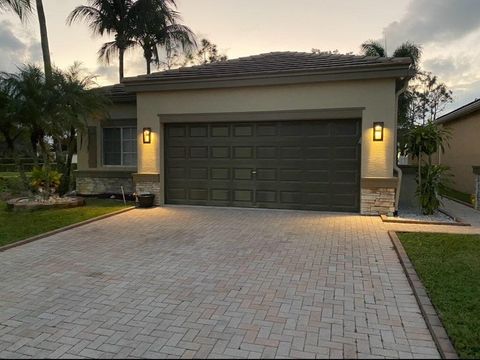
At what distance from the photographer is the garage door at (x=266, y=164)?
10.0 meters

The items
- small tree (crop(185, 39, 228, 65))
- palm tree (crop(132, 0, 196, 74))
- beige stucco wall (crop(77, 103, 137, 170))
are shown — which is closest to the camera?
beige stucco wall (crop(77, 103, 137, 170))

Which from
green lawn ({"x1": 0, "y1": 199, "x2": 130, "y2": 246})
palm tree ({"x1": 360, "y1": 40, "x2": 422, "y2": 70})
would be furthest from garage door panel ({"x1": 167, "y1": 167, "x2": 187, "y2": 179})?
palm tree ({"x1": 360, "y1": 40, "x2": 422, "y2": 70})

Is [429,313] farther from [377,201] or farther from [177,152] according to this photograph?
[177,152]

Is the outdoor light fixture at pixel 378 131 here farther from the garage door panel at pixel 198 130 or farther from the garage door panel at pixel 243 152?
the garage door panel at pixel 198 130

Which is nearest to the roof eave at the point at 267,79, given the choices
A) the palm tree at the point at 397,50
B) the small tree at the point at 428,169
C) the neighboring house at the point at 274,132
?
the neighboring house at the point at 274,132

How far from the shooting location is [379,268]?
5.47 metres

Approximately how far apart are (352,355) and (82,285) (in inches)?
132

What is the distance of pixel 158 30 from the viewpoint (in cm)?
2042

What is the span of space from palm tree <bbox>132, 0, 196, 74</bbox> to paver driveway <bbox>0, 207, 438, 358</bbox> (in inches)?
598

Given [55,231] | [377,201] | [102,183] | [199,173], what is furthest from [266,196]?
[102,183]

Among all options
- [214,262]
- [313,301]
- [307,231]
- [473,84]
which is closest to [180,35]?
[307,231]

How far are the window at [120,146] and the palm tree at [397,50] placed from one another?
15334 millimetres

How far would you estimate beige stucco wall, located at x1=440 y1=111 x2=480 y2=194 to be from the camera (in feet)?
46.0

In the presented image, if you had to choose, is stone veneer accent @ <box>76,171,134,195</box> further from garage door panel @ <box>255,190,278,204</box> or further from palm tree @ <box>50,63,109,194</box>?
garage door panel @ <box>255,190,278,204</box>
